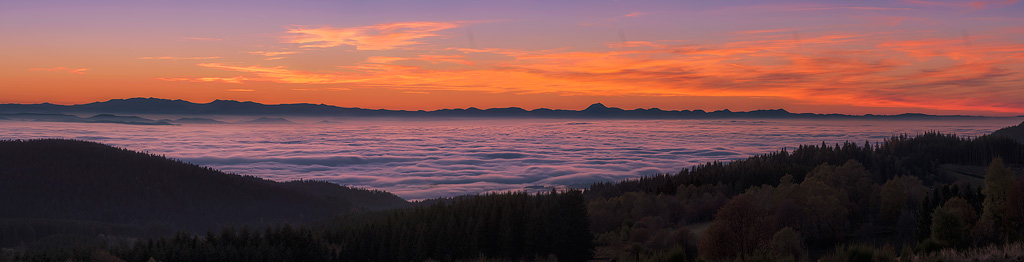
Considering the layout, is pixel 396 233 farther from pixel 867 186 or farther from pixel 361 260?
pixel 867 186

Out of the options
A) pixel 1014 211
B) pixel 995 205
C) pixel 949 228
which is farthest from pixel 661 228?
pixel 1014 211

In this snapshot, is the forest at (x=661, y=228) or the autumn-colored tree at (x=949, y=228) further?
the forest at (x=661, y=228)

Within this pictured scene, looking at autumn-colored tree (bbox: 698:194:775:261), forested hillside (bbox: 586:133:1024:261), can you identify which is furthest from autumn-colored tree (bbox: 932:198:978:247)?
autumn-colored tree (bbox: 698:194:775:261)

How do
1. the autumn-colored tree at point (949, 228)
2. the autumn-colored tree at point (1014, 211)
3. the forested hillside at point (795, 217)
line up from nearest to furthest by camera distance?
the forested hillside at point (795, 217)
the autumn-colored tree at point (949, 228)
the autumn-colored tree at point (1014, 211)

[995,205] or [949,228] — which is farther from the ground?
[995,205]

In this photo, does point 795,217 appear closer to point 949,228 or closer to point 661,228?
point 661,228

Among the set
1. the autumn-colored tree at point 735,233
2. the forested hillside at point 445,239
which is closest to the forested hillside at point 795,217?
the autumn-colored tree at point 735,233

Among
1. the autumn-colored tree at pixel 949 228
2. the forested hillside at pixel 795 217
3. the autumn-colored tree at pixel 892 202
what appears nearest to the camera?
the forested hillside at pixel 795 217

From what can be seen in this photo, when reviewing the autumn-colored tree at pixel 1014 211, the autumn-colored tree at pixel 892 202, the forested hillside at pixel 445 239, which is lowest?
the forested hillside at pixel 445 239

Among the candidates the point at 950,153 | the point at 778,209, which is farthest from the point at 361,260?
the point at 950,153

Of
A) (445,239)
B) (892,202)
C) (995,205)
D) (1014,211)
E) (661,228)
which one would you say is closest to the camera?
(1014,211)

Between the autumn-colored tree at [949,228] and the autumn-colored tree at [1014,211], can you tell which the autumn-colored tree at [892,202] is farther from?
the autumn-colored tree at [1014,211]

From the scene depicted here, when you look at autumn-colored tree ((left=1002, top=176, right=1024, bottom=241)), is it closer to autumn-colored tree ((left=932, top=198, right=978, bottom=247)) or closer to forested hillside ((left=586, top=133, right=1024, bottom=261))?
forested hillside ((left=586, top=133, right=1024, bottom=261))

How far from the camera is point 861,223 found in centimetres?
8125
